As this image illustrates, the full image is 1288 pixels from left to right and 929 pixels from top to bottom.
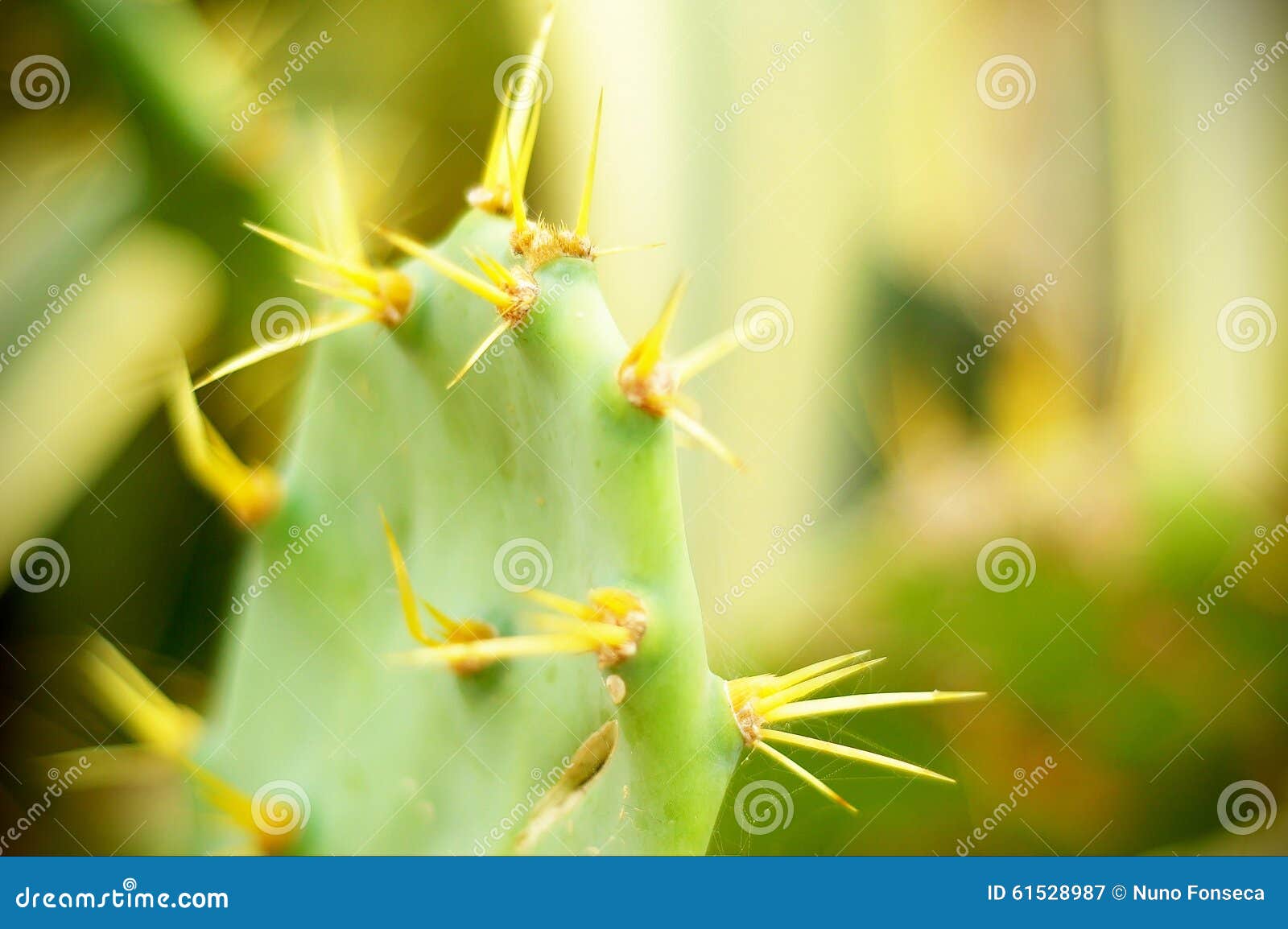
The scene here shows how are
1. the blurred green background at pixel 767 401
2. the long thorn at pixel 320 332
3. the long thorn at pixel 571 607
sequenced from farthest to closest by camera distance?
the blurred green background at pixel 767 401
the long thorn at pixel 320 332
the long thorn at pixel 571 607

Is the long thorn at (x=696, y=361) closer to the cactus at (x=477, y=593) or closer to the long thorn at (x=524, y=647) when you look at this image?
the cactus at (x=477, y=593)

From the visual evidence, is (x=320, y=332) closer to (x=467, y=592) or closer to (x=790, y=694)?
(x=467, y=592)

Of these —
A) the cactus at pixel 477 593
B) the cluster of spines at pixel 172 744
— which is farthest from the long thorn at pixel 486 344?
the cluster of spines at pixel 172 744

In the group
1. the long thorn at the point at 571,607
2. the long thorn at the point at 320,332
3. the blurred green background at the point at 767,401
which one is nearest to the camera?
the long thorn at the point at 571,607

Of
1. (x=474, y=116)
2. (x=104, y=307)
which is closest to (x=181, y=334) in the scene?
(x=104, y=307)

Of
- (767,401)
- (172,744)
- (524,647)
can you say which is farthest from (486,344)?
(767,401)

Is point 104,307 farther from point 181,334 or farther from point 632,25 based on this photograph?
point 632,25
